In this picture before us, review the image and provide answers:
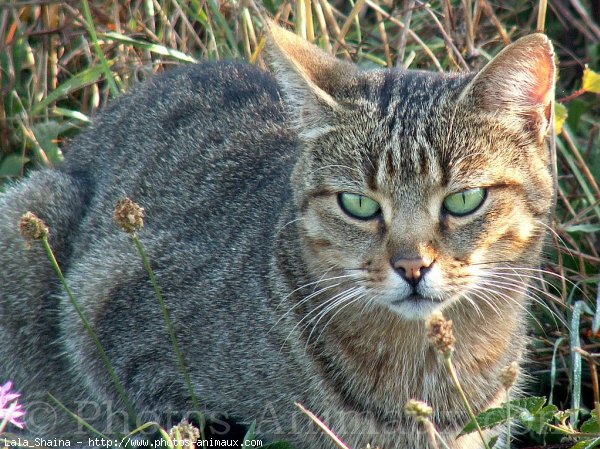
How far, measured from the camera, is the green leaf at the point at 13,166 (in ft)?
14.4

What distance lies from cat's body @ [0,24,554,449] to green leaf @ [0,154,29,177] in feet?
2.24

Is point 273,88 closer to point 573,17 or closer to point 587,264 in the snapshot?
point 587,264

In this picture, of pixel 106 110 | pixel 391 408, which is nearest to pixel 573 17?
pixel 106 110

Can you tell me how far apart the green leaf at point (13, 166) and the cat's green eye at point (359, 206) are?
2211mm

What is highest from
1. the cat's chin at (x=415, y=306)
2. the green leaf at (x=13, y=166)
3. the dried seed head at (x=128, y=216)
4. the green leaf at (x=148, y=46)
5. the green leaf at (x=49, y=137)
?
the dried seed head at (x=128, y=216)

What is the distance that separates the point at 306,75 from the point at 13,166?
A: 7.10 feet

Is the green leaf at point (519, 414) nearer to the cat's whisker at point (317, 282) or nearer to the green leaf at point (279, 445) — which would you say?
the cat's whisker at point (317, 282)

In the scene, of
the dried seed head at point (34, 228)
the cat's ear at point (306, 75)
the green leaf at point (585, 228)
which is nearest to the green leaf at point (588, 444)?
the cat's ear at point (306, 75)

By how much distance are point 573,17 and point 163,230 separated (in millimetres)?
2885

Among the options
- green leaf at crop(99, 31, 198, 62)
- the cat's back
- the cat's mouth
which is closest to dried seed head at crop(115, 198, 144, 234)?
the cat's mouth

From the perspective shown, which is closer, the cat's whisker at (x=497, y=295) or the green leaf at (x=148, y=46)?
the cat's whisker at (x=497, y=295)

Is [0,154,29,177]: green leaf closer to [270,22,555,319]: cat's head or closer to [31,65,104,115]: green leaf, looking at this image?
[31,65,104,115]: green leaf

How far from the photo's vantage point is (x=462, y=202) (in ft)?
8.40

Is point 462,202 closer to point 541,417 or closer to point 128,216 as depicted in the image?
point 541,417
